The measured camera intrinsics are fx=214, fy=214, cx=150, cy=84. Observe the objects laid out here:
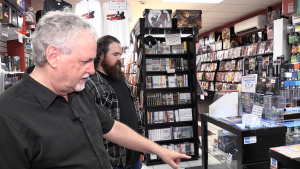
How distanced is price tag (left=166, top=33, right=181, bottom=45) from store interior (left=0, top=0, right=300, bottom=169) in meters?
0.02

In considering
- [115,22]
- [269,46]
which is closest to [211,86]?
[269,46]

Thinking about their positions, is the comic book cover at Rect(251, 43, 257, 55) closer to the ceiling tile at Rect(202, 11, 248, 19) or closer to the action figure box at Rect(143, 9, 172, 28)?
the ceiling tile at Rect(202, 11, 248, 19)

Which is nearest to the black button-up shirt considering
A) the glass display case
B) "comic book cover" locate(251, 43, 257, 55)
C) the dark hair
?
the dark hair

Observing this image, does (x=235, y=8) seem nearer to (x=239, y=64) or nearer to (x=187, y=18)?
(x=239, y=64)

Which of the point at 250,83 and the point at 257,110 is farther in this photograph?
the point at 250,83

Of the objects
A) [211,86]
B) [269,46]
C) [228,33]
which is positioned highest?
[228,33]

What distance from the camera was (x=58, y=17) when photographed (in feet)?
3.05

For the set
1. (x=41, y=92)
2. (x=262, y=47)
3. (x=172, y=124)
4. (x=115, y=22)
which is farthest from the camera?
(x=262, y=47)

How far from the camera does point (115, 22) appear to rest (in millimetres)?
3988

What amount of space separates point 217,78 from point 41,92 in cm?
752

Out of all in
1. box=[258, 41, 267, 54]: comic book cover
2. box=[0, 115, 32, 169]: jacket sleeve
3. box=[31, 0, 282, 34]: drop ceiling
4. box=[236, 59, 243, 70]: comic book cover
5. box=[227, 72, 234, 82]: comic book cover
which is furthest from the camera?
box=[227, 72, 234, 82]: comic book cover

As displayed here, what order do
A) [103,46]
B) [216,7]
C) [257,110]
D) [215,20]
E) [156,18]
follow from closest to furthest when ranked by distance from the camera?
[257,110]
[103,46]
[156,18]
[216,7]
[215,20]

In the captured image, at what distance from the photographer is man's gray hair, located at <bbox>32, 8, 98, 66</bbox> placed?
35.3 inches

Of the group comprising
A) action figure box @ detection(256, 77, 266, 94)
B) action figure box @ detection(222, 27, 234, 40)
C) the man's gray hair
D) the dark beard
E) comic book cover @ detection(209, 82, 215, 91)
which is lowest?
comic book cover @ detection(209, 82, 215, 91)
